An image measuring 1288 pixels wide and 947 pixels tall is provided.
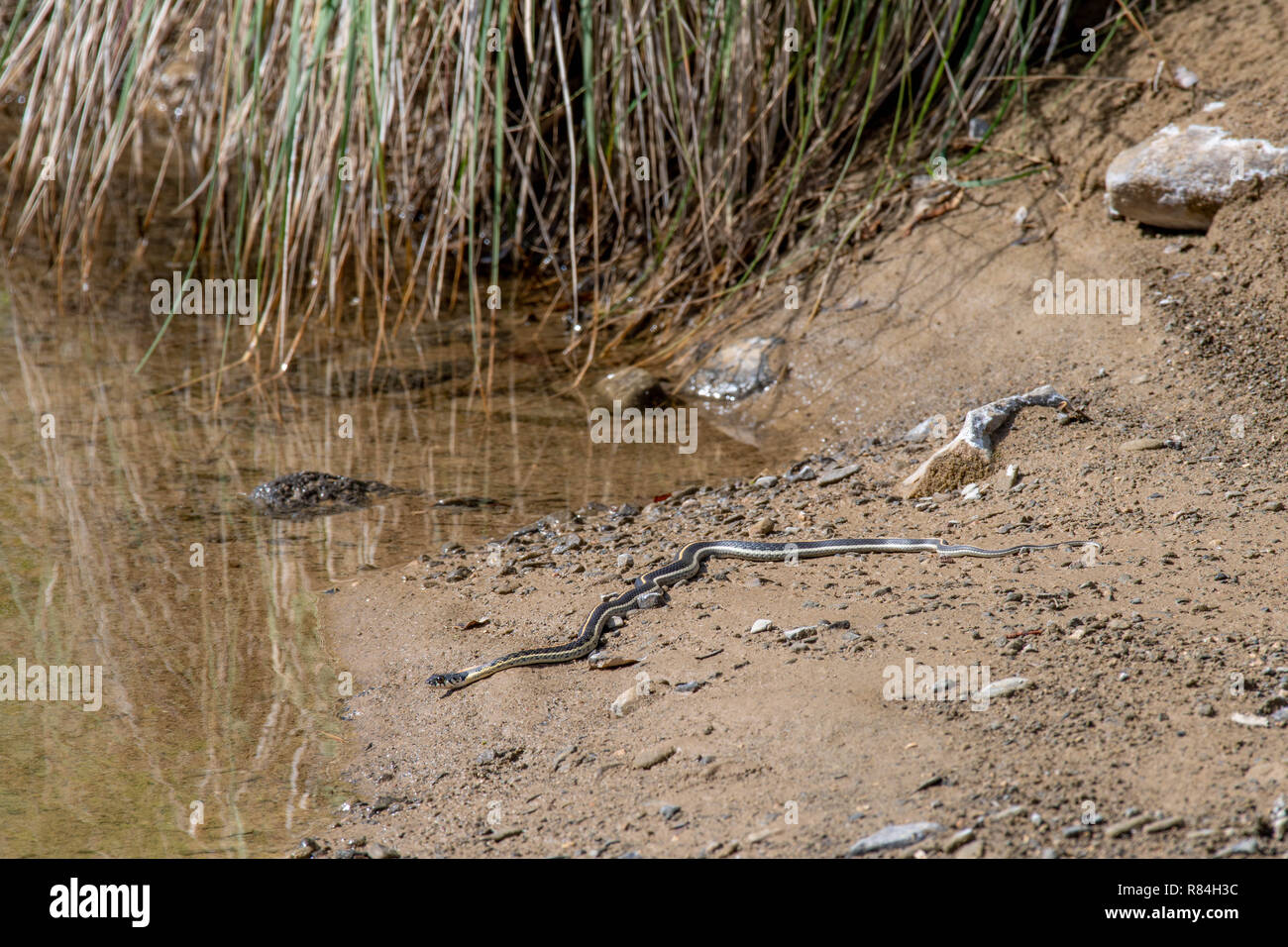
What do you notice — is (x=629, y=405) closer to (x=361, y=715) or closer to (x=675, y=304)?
(x=675, y=304)

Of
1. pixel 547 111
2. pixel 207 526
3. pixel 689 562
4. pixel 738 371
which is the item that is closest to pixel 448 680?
pixel 689 562

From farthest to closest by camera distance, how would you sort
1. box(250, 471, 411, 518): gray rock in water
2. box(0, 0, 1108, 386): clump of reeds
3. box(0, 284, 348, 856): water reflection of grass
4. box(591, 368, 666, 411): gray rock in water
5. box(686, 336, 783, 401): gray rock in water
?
box(686, 336, 783, 401): gray rock in water, box(591, 368, 666, 411): gray rock in water, box(0, 0, 1108, 386): clump of reeds, box(250, 471, 411, 518): gray rock in water, box(0, 284, 348, 856): water reflection of grass

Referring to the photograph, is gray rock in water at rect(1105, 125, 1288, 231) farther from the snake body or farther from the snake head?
the snake head

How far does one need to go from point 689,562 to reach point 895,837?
1.65 meters

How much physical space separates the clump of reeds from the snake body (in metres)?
1.68

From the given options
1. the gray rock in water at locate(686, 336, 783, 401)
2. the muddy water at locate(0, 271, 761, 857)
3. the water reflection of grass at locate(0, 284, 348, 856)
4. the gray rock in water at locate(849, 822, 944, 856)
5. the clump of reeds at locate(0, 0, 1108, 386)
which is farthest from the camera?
the gray rock in water at locate(686, 336, 783, 401)

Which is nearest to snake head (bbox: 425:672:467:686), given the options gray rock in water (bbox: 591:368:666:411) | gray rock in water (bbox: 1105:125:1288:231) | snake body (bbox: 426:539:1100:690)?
snake body (bbox: 426:539:1100:690)

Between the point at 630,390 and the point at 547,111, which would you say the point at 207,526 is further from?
the point at 547,111

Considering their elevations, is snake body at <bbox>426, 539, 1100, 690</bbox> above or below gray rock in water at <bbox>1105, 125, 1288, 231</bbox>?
below

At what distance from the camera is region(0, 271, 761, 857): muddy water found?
311 centimetres

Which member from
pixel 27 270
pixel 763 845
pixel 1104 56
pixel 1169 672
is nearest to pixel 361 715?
pixel 763 845

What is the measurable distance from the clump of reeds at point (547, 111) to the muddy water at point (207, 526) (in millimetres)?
470

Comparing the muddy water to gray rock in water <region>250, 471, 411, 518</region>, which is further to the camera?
gray rock in water <region>250, 471, 411, 518</region>

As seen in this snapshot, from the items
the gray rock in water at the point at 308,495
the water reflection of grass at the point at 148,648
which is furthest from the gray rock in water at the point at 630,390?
the water reflection of grass at the point at 148,648
